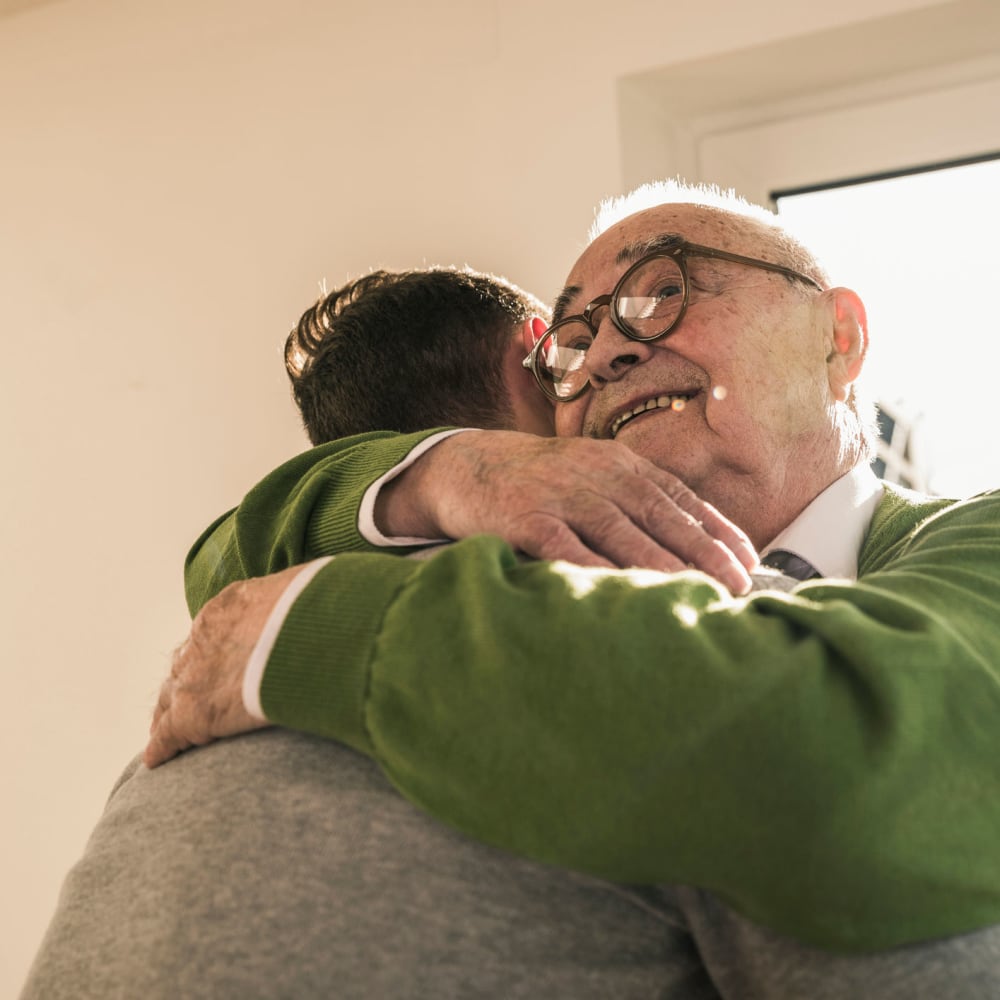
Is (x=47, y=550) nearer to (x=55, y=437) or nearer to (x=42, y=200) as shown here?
(x=55, y=437)

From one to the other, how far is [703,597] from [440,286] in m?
0.90

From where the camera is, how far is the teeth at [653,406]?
1.52 metres

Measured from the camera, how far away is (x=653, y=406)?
1541 millimetres

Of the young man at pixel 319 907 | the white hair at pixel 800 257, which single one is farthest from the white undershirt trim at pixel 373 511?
the white hair at pixel 800 257

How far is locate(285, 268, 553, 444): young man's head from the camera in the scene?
1563 millimetres

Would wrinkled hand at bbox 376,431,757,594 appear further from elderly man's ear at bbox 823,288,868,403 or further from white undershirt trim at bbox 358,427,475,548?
elderly man's ear at bbox 823,288,868,403

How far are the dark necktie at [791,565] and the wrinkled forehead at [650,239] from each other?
16.7 inches

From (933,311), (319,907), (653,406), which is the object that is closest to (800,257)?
(653,406)

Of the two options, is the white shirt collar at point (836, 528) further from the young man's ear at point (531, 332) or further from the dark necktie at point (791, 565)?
the young man's ear at point (531, 332)

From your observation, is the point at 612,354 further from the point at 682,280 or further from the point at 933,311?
the point at 933,311

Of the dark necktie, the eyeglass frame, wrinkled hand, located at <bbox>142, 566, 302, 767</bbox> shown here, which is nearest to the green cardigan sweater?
wrinkled hand, located at <bbox>142, 566, 302, 767</bbox>

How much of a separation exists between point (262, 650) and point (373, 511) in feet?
0.91

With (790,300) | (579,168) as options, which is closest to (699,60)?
(579,168)

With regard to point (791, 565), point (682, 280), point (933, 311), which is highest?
point (682, 280)
